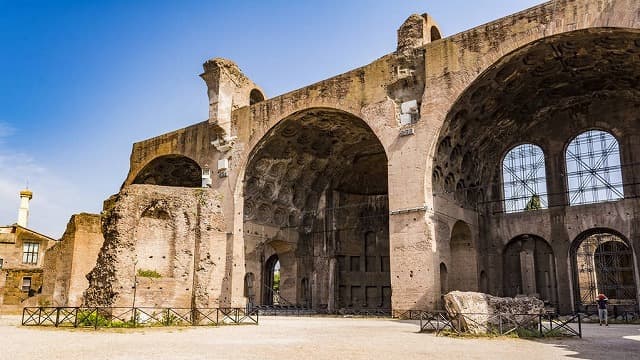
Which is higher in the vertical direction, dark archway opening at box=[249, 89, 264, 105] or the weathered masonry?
dark archway opening at box=[249, 89, 264, 105]

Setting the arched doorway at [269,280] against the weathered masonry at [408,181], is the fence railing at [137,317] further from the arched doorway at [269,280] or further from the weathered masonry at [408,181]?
the arched doorway at [269,280]

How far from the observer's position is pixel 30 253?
108 feet

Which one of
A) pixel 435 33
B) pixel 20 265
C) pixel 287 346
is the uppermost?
pixel 435 33

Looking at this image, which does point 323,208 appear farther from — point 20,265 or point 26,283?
point 20,265

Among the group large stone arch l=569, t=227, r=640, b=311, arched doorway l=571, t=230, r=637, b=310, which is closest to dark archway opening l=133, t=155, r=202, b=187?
large stone arch l=569, t=227, r=640, b=311

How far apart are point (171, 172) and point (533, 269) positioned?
18771mm

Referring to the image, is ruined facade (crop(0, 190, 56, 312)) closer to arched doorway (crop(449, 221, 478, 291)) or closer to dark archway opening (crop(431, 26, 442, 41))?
arched doorway (crop(449, 221, 478, 291))

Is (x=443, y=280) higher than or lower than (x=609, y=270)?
lower

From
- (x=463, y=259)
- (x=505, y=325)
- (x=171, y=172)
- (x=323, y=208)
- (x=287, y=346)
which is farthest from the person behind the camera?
(x=171, y=172)

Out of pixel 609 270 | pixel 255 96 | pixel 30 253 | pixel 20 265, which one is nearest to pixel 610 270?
pixel 609 270

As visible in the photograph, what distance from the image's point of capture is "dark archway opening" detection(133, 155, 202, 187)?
92.0 feet

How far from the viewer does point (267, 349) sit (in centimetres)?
872

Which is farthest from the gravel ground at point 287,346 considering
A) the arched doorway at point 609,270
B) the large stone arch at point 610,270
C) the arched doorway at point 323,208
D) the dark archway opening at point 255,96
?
the dark archway opening at point 255,96

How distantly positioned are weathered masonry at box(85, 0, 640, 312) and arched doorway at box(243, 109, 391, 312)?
0.08 m
